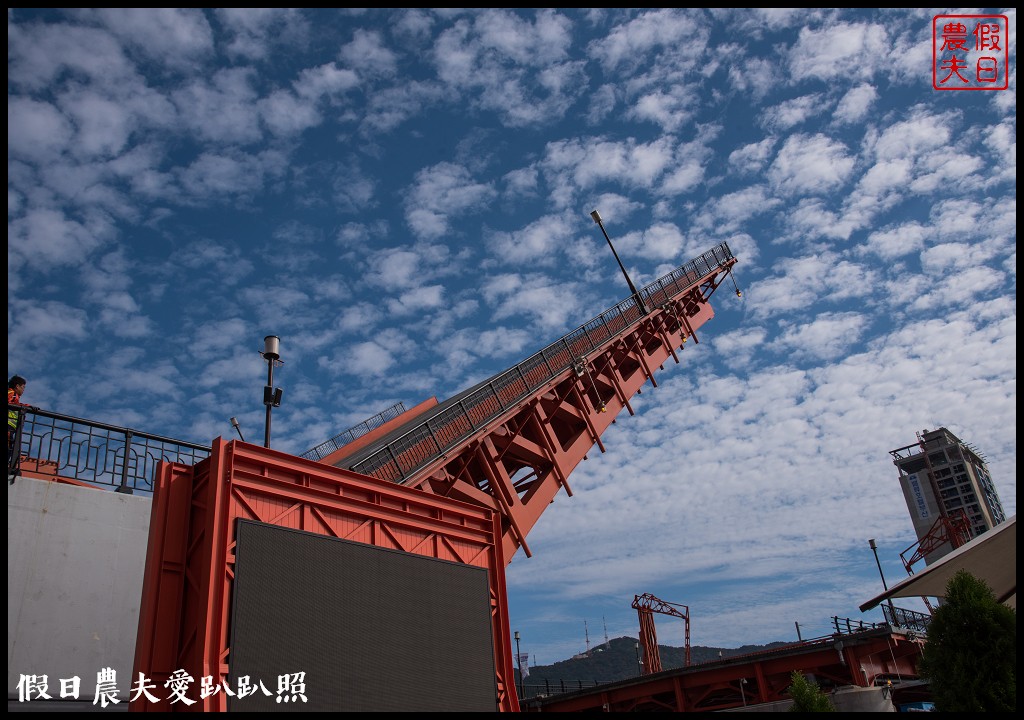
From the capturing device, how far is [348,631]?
9852 millimetres

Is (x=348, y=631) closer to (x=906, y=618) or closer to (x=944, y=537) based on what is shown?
(x=906, y=618)

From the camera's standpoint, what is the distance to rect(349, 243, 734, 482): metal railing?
1529 centimetres

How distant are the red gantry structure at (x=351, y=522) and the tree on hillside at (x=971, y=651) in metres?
7.43

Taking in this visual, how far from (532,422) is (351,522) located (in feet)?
29.8

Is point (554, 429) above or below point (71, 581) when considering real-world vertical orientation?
above

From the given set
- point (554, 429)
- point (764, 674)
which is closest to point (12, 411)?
point (554, 429)

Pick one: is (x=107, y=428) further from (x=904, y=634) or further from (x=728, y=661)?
(x=904, y=634)

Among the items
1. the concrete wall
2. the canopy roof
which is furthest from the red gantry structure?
the canopy roof

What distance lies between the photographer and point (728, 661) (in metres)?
24.4

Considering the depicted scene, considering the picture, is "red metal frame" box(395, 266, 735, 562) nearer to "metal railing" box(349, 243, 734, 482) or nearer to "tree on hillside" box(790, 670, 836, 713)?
"metal railing" box(349, 243, 734, 482)

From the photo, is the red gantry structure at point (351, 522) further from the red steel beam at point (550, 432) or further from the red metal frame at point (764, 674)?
the red metal frame at point (764, 674)

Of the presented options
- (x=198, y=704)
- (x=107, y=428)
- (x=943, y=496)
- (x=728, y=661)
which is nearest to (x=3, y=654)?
(x=198, y=704)

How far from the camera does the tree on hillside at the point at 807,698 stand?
19266 millimetres

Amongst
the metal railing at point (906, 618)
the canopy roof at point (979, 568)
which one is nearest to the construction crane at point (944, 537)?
the metal railing at point (906, 618)
